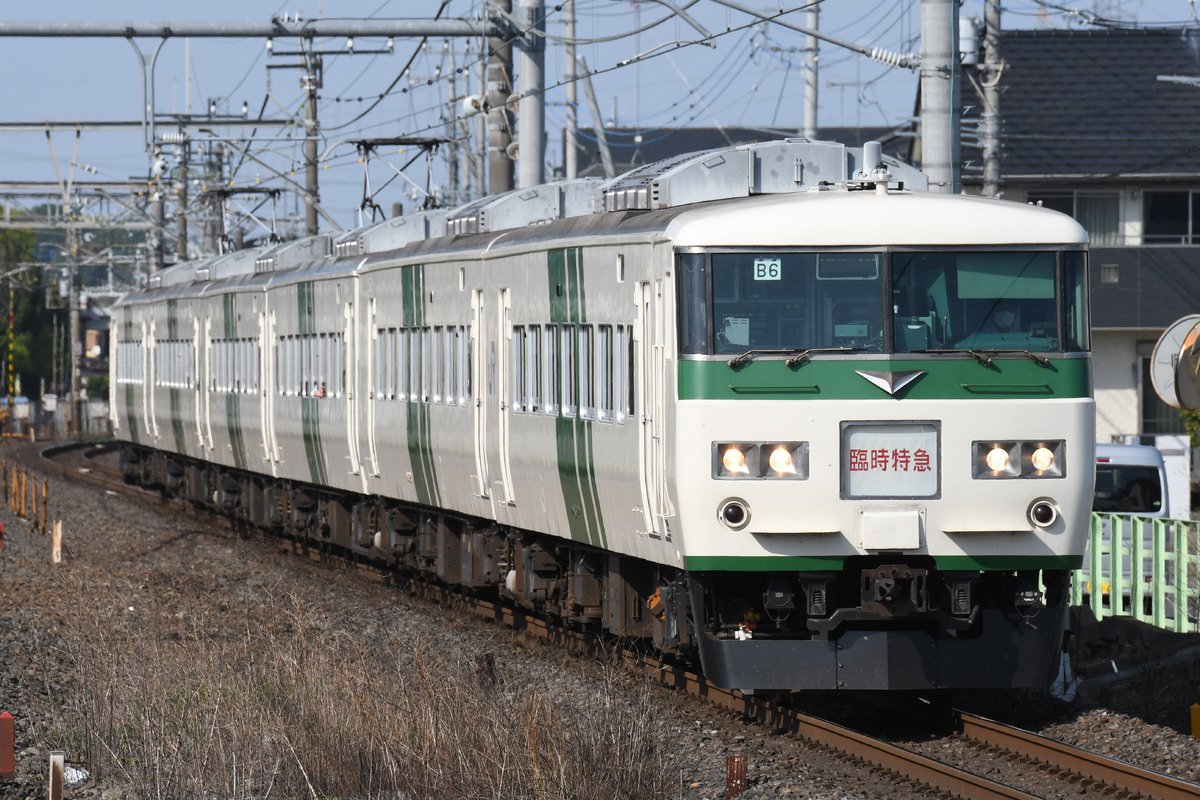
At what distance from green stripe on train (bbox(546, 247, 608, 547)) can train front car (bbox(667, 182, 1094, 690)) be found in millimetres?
1751

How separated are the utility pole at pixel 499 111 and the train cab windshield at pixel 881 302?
31.3 ft

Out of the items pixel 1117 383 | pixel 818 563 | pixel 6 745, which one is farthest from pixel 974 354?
pixel 1117 383

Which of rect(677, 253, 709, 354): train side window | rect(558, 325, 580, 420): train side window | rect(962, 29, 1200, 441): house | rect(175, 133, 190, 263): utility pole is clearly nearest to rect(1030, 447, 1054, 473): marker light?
rect(677, 253, 709, 354): train side window

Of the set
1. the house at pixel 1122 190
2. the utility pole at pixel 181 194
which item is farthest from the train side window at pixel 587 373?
the utility pole at pixel 181 194

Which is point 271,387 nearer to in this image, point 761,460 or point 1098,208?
point 761,460

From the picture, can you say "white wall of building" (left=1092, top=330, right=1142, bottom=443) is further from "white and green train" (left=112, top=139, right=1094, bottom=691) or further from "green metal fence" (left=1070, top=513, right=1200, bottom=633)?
"white and green train" (left=112, top=139, right=1094, bottom=691)

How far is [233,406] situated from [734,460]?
14.4 meters

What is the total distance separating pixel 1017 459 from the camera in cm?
962

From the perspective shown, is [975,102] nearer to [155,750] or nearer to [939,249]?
[939,249]

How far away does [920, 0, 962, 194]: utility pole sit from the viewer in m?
13.2

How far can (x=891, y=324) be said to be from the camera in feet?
31.6

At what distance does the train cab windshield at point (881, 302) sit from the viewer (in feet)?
31.6

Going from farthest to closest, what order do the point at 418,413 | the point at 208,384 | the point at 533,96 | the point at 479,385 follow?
the point at 208,384, the point at 533,96, the point at 418,413, the point at 479,385

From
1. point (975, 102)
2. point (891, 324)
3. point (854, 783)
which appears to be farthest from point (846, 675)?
point (975, 102)
